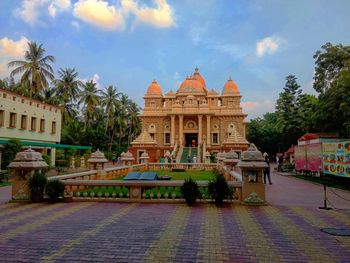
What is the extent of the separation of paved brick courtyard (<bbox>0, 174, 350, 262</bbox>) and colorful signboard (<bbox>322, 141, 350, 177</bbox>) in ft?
22.9

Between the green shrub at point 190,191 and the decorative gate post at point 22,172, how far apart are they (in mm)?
5367

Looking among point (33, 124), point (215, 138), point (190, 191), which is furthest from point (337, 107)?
point (215, 138)

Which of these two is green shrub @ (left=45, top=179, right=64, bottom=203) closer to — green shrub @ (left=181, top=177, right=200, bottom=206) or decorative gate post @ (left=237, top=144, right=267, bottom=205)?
green shrub @ (left=181, top=177, right=200, bottom=206)

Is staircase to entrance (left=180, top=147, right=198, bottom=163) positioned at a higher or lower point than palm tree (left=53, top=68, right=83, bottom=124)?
lower

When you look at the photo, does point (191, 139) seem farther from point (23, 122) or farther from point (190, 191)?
point (190, 191)

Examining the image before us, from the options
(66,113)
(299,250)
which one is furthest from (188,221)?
(66,113)

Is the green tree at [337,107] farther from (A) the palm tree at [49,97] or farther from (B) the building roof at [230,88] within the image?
(A) the palm tree at [49,97]

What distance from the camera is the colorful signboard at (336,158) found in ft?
49.0

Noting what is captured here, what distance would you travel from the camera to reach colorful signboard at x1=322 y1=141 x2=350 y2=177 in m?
14.9

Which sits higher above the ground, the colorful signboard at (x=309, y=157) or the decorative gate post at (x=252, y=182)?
the colorful signboard at (x=309, y=157)

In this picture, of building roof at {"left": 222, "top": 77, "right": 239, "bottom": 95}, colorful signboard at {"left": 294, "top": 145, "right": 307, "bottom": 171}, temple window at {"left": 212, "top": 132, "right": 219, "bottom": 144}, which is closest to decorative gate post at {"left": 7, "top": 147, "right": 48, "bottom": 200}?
colorful signboard at {"left": 294, "top": 145, "right": 307, "bottom": 171}

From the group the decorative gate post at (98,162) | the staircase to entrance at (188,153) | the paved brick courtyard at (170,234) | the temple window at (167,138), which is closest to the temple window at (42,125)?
the decorative gate post at (98,162)

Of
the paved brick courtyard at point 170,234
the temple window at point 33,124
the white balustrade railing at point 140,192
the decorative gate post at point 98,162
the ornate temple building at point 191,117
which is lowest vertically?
the paved brick courtyard at point 170,234

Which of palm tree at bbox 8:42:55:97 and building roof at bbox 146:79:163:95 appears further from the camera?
building roof at bbox 146:79:163:95
